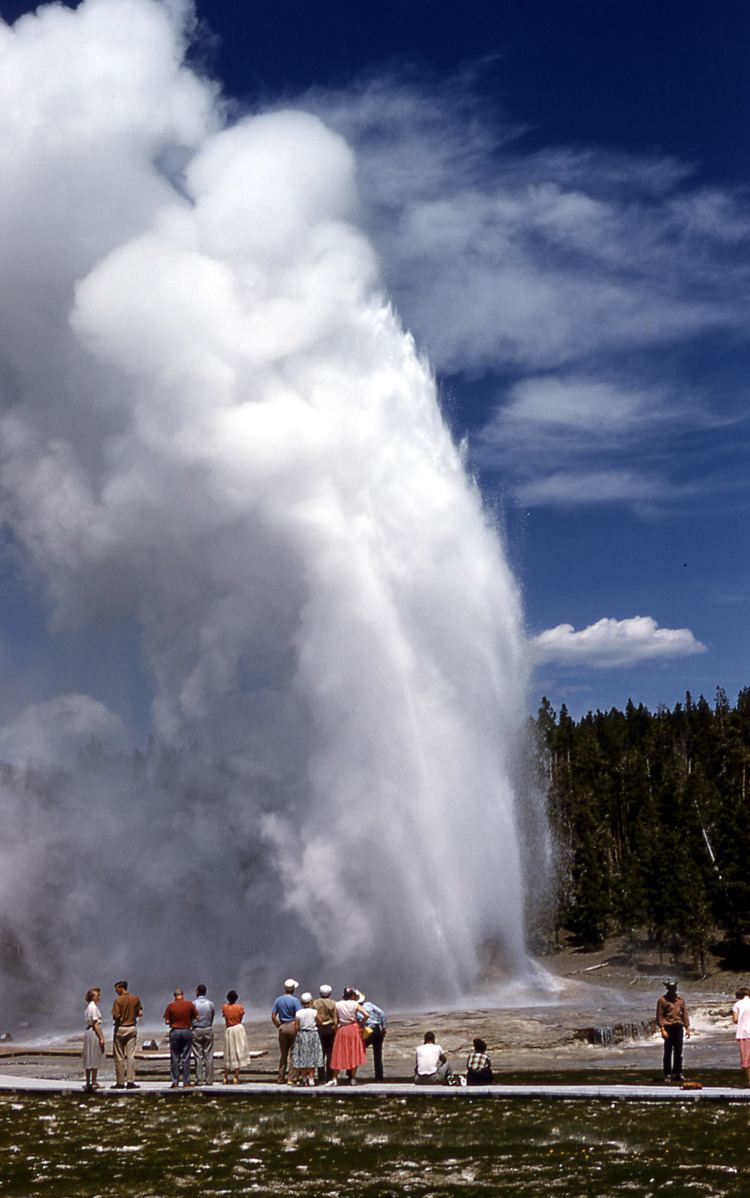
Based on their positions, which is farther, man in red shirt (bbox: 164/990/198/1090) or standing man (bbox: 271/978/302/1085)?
standing man (bbox: 271/978/302/1085)

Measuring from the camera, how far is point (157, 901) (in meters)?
57.5

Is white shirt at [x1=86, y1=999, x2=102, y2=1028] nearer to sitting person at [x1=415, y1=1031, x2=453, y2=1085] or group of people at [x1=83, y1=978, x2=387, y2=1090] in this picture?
group of people at [x1=83, y1=978, x2=387, y2=1090]

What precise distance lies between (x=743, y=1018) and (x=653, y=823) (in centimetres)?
5955

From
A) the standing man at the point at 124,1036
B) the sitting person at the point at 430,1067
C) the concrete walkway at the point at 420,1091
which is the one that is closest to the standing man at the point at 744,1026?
the concrete walkway at the point at 420,1091

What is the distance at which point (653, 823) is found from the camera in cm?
7950

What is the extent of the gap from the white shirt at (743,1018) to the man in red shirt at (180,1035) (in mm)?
9472

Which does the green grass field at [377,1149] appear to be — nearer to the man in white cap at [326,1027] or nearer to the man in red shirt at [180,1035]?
the man in red shirt at [180,1035]

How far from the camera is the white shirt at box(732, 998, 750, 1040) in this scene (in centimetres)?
2111

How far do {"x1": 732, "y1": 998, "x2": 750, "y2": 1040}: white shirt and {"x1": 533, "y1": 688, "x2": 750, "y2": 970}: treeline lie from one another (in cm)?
4173

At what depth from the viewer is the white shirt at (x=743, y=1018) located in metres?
21.1

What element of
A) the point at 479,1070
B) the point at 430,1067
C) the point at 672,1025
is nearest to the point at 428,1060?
the point at 430,1067

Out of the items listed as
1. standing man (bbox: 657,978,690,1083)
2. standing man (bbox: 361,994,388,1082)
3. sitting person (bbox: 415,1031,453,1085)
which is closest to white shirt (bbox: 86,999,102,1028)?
standing man (bbox: 361,994,388,1082)

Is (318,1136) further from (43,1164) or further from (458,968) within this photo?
(458,968)

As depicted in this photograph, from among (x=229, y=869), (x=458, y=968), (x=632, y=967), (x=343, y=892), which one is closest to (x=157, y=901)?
(x=229, y=869)
